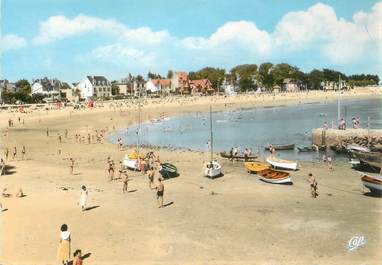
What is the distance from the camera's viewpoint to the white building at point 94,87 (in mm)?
164250

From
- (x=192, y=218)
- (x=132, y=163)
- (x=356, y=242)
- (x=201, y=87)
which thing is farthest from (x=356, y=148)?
(x=201, y=87)

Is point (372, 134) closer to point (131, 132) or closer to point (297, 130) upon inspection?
point (297, 130)

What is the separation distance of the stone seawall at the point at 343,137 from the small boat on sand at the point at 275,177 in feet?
75.3

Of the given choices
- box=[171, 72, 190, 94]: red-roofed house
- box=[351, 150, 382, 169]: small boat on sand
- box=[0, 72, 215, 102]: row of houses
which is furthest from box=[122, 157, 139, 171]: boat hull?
box=[171, 72, 190, 94]: red-roofed house

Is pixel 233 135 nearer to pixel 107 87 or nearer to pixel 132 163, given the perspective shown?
pixel 132 163

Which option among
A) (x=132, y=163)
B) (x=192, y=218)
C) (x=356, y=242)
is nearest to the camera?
(x=356, y=242)

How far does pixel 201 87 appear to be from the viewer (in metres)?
184

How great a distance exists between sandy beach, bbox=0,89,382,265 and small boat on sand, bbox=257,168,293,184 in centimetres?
50

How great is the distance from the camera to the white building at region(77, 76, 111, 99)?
164 m

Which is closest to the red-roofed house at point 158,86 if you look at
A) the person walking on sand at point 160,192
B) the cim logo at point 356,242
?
the person walking on sand at point 160,192

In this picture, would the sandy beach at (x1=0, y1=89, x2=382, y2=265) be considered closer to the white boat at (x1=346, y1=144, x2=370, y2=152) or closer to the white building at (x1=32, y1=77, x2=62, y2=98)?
the white boat at (x1=346, y1=144, x2=370, y2=152)

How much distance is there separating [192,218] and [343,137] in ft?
122

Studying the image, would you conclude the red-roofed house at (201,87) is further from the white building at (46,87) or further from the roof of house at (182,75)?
the white building at (46,87)

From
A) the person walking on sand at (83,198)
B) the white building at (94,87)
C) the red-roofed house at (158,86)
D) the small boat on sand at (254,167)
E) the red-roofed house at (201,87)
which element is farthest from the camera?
the red-roofed house at (158,86)
